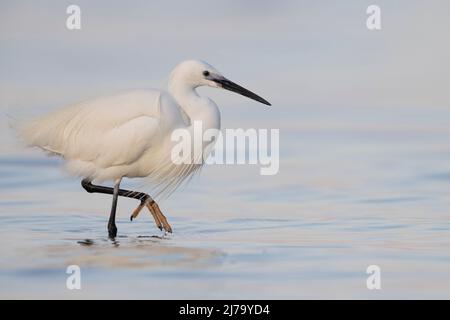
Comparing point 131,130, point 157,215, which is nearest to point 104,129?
point 131,130

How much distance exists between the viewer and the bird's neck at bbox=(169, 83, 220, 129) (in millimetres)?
12102

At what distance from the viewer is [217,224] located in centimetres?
1266

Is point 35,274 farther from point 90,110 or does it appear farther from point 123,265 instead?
point 90,110

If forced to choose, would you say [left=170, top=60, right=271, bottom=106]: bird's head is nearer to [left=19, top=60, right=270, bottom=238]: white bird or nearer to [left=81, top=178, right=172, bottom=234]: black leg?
[left=19, top=60, right=270, bottom=238]: white bird

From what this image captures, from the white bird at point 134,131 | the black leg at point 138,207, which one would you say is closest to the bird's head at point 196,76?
the white bird at point 134,131

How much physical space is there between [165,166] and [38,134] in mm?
1399

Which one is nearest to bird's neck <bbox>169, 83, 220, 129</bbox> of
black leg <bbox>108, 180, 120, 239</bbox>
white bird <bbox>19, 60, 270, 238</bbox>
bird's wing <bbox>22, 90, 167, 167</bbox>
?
white bird <bbox>19, 60, 270, 238</bbox>

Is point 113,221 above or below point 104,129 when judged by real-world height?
below

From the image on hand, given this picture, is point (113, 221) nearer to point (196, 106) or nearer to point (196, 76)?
point (196, 106)

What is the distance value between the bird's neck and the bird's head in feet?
0.20

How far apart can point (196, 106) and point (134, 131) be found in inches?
26.7

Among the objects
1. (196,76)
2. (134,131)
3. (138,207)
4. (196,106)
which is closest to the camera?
(134,131)

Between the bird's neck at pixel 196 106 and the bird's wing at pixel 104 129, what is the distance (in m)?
0.25

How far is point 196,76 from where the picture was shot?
12266mm
